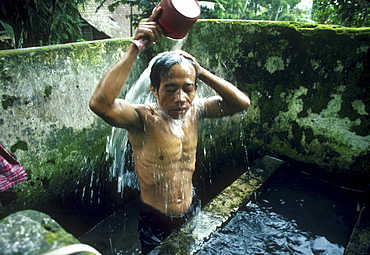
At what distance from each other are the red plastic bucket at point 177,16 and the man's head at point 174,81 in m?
0.22

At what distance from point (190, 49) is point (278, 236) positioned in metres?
2.85

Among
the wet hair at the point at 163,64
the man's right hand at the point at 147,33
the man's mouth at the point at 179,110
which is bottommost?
the man's mouth at the point at 179,110

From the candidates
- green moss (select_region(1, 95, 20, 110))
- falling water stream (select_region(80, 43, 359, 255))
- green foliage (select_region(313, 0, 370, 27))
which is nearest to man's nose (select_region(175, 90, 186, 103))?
falling water stream (select_region(80, 43, 359, 255))

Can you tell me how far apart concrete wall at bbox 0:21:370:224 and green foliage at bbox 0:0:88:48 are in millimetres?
1832

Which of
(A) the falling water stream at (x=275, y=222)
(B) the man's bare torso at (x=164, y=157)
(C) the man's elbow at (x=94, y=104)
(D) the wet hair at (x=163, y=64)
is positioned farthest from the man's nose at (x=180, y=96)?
(A) the falling water stream at (x=275, y=222)

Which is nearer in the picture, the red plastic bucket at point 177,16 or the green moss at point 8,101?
the red plastic bucket at point 177,16

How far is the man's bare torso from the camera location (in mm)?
2346

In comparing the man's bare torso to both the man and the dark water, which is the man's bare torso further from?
the dark water

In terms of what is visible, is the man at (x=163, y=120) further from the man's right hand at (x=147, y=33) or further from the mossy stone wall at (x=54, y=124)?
the mossy stone wall at (x=54, y=124)

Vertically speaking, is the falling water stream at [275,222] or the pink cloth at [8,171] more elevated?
the pink cloth at [8,171]

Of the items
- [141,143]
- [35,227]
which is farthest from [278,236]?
[35,227]

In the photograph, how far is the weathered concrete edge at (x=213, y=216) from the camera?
2.03 m

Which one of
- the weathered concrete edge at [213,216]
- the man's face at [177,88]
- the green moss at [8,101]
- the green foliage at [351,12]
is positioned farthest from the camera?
the green foliage at [351,12]

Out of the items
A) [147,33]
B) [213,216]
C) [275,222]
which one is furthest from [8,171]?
[275,222]
